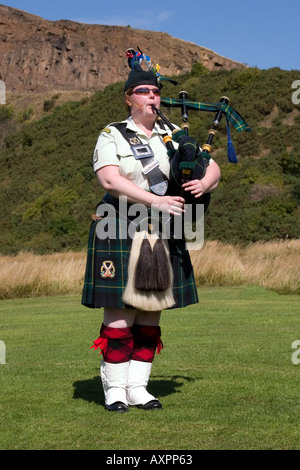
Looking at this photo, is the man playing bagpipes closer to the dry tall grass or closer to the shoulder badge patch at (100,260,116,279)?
the shoulder badge patch at (100,260,116,279)

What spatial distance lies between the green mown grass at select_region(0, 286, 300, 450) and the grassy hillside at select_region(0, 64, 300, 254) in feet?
76.0

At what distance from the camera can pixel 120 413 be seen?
4.37 m

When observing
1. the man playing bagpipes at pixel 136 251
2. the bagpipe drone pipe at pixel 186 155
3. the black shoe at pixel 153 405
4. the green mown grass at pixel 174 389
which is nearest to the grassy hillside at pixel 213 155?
the green mown grass at pixel 174 389

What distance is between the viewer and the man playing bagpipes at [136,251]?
14.3 ft

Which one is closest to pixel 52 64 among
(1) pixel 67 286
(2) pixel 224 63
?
(2) pixel 224 63

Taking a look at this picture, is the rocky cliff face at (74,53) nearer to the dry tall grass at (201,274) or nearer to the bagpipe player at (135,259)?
the dry tall grass at (201,274)

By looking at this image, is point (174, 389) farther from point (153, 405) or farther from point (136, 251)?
point (136, 251)

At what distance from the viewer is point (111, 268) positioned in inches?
177

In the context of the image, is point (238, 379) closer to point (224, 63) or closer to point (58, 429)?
point (58, 429)

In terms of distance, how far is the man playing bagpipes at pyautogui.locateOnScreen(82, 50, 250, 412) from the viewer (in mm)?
4355

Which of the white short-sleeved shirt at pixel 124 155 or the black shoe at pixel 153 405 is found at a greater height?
the white short-sleeved shirt at pixel 124 155

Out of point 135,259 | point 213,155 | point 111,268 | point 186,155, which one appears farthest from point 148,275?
point 213,155

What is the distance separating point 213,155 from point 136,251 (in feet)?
124

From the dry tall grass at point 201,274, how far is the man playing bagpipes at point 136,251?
10.0 m
